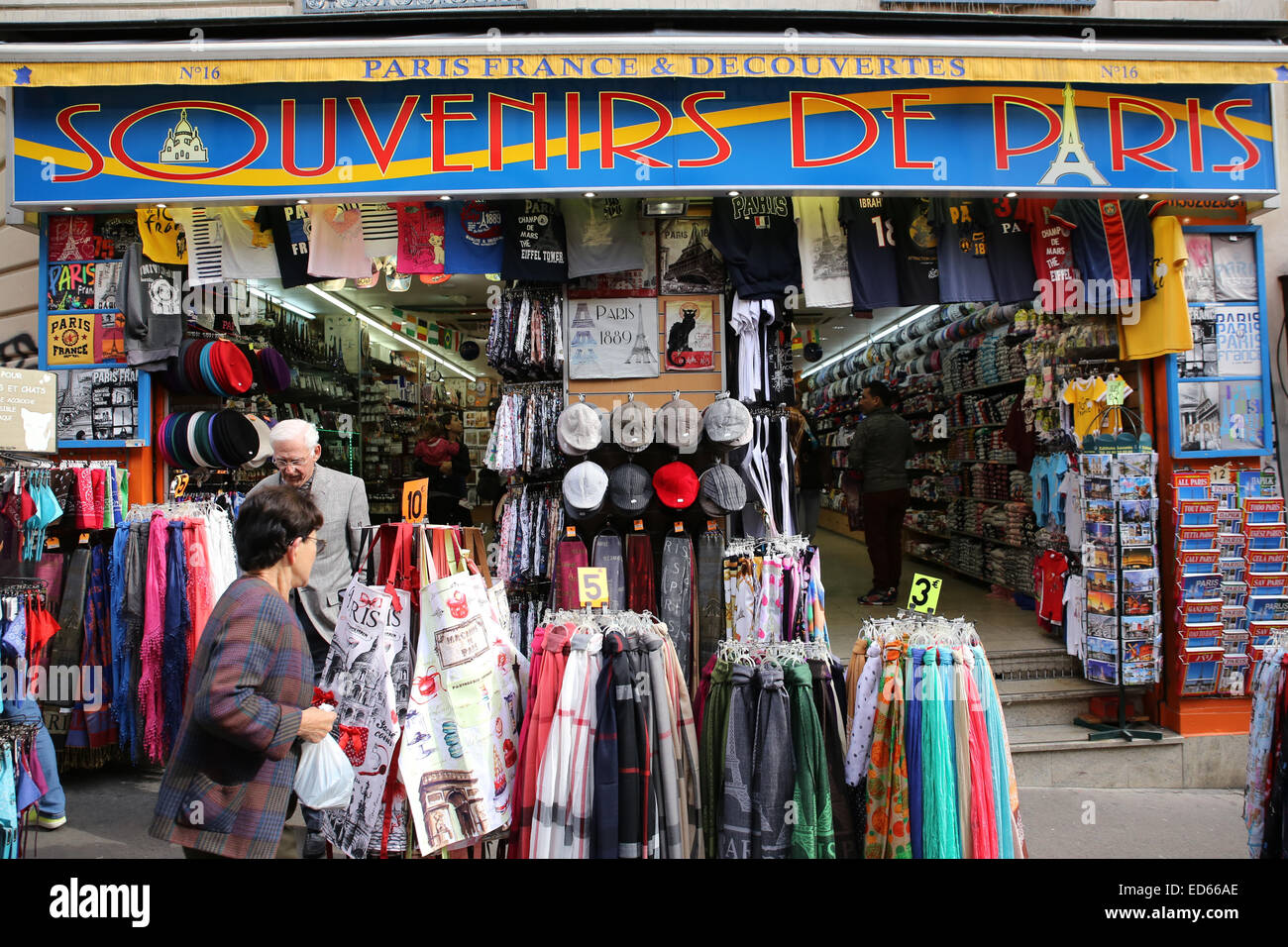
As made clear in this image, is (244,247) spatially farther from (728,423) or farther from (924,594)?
(924,594)

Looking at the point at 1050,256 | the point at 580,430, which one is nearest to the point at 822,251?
the point at 1050,256

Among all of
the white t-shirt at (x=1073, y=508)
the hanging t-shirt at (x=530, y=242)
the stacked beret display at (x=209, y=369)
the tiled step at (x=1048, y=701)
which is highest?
the hanging t-shirt at (x=530, y=242)

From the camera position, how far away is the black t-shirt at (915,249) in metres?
5.34

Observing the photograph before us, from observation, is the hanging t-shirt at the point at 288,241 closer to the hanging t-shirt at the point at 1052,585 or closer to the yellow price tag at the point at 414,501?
the yellow price tag at the point at 414,501

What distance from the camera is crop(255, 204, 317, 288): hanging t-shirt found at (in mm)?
5402

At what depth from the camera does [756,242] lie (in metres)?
5.40

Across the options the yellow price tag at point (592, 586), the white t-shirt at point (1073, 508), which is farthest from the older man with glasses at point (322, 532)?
the white t-shirt at point (1073, 508)

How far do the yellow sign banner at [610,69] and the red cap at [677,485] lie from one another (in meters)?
2.32

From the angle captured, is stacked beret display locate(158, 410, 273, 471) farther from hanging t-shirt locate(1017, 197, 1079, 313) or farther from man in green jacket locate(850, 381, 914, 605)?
hanging t-shirt locate(1017, 197, 1079, 313)

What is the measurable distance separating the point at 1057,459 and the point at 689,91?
11.8ft

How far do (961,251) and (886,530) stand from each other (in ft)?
Answer: 9.68
